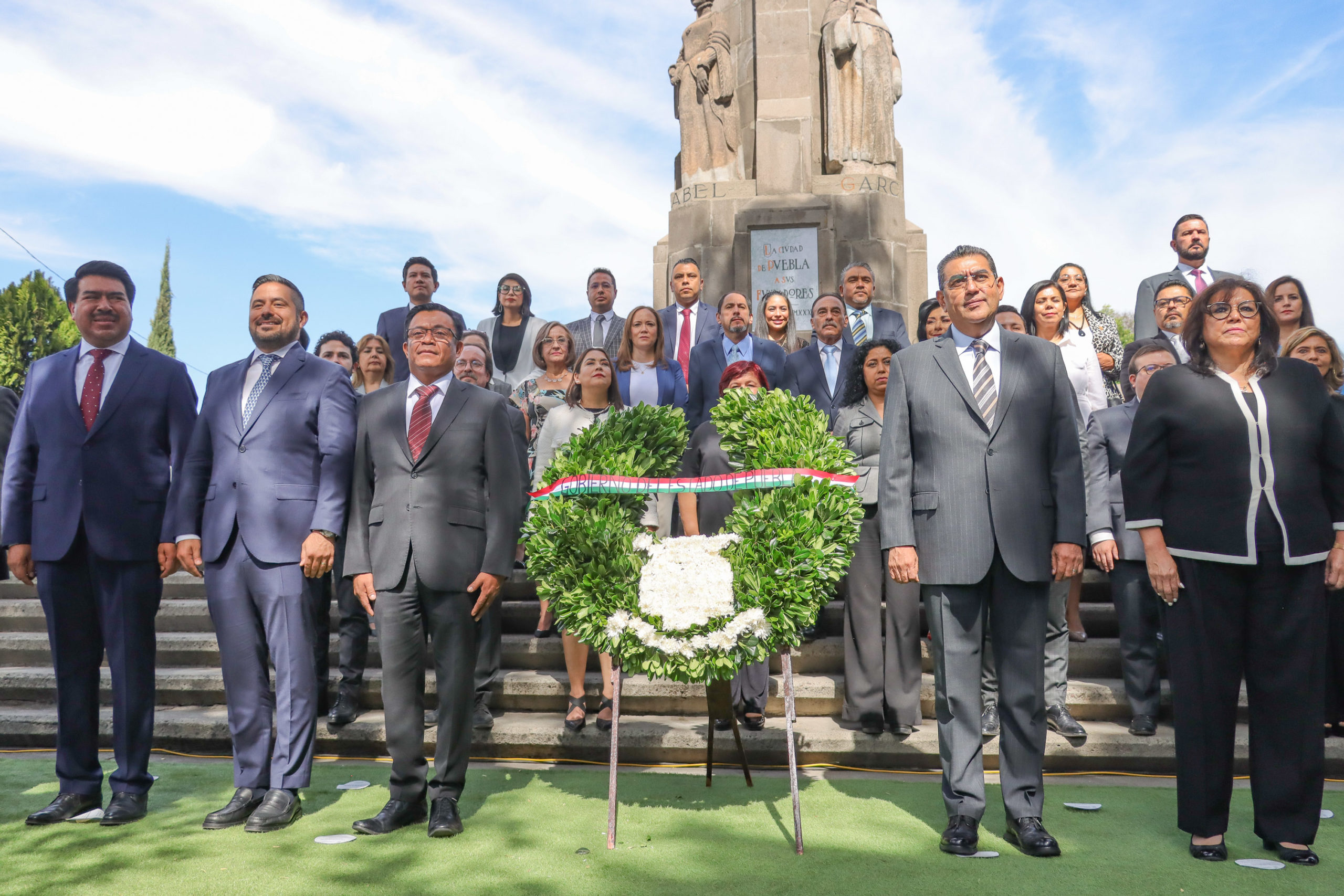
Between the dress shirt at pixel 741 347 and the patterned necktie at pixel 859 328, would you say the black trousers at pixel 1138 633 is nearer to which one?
the dress shirt at pixel 741 347

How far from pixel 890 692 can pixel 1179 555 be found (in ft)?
6.01

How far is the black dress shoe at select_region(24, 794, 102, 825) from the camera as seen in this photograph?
4.03 meters

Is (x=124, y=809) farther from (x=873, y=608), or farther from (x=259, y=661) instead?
(x=873, y=608)

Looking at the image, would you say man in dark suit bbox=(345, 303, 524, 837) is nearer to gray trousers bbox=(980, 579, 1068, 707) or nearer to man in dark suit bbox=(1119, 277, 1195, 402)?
gray trousers bbox=(980, 579, 1068, 707)

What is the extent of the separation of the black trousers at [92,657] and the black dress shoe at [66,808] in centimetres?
3

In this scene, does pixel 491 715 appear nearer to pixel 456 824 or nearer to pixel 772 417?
pixel 456 824

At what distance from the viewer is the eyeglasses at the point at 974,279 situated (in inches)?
150

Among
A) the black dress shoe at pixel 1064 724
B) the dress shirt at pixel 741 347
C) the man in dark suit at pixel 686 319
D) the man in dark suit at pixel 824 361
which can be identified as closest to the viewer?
the black dress shoe at pixel 1064 724

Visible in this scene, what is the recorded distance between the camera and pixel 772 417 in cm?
396

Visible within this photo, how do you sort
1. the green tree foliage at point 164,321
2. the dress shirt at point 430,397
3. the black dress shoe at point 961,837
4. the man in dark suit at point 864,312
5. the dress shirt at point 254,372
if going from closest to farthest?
the black dress shoe at point 961,837
the dress shirt at point 430,397
the dress shirt at point 254,372
the man in dark suit at point 864,312
the green tree foliage at point 164,321

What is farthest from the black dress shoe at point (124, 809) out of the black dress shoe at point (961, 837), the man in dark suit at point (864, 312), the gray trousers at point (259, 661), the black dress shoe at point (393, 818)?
the man in dark suit at point (864, 312)

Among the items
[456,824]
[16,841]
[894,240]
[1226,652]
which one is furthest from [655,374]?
[894,240]

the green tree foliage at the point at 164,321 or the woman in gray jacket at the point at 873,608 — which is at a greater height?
the green tree foliage at the point at 164,321

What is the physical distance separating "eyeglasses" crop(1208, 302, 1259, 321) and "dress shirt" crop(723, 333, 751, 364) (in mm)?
3610
